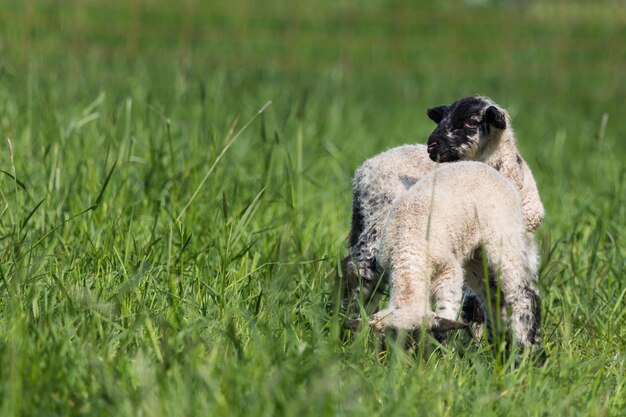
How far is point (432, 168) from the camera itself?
4445 millimetres

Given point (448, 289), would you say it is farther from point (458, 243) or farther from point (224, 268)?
point (224, 268)

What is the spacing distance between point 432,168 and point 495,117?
42 cm

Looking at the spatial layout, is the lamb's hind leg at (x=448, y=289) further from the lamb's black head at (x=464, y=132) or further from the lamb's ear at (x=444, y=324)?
the lamb's black head at (x=464, y=132)

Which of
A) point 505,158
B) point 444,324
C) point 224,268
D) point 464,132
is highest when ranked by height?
point 464,132

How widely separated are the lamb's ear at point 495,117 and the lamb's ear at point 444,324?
108cm

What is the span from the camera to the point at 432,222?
12.3ft

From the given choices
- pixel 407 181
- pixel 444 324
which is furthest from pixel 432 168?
pixel 444 324

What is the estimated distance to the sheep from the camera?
374 centimetres

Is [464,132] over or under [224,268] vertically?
over

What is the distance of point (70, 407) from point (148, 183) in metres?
2.66

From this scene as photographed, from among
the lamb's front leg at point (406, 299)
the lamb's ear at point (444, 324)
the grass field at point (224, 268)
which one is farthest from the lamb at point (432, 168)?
the lamb's ear at point (444, 324)

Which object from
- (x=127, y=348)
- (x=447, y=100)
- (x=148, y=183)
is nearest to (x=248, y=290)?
(x=127, y=348)

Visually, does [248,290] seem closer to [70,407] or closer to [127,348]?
[127,348]

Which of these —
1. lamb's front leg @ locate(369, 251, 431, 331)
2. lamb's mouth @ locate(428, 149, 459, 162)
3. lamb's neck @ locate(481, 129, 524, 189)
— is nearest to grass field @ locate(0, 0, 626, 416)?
lamb's front leg @ locate(369, 251, 431, 331)
